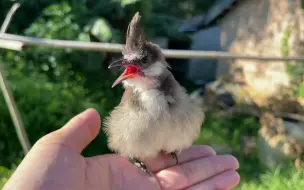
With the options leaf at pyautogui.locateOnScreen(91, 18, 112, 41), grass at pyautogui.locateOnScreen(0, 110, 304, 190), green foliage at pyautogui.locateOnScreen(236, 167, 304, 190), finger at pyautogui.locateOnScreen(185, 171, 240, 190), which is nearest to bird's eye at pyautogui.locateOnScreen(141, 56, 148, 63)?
finger at pyautogui.locateOnScreen(185, 171, 240, 190)

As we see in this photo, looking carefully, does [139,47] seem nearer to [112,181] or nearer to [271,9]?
[112,181]

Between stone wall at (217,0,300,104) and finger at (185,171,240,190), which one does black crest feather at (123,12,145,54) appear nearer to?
finger at (185,171,240,190)

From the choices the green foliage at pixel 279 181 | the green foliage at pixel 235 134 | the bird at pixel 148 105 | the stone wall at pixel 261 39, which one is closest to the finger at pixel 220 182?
the bird at pixel 148 105

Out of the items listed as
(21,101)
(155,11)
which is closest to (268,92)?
(155,11)

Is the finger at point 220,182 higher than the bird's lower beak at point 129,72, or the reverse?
the bird's lower beak at point 129,72

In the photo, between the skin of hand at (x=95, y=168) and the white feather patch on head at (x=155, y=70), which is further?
the white feather patch on head at (x=155, y=70)

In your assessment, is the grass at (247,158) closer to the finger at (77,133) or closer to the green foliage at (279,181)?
the green foliage at (279,181)

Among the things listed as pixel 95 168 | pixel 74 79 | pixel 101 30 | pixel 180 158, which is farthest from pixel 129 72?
pixel 74 79

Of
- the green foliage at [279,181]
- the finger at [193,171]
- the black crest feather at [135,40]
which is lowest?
the green foliage at [279,181]
